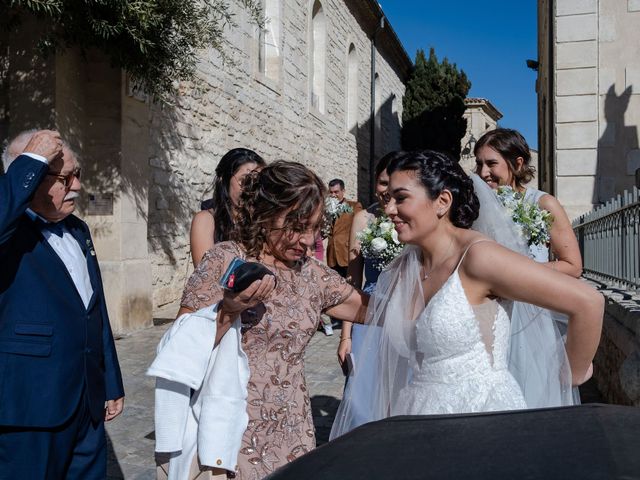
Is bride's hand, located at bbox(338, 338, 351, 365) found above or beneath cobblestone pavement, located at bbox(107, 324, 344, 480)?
above

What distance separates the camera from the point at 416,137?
29391 millimetres

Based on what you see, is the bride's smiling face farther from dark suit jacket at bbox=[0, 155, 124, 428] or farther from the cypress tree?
the cypress tree

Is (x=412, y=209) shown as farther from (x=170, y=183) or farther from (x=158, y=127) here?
(x=170, y=183)

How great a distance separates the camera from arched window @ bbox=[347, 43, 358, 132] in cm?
2138

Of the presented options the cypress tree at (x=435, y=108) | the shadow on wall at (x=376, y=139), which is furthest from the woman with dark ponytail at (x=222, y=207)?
the cypress tree at (x=435, y=108)

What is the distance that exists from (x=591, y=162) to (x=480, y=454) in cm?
841

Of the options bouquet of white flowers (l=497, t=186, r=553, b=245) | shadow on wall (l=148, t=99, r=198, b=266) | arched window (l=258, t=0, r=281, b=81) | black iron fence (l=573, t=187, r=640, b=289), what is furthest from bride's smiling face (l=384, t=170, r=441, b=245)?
arched window (l=258, t=0, r=281, b=81)

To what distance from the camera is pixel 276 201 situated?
7.23 ft

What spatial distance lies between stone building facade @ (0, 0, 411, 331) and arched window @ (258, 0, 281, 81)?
0.02m

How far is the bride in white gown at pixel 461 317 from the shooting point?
7.06ft

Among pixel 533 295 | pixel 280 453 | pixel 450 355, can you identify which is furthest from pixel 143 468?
pixel 533 295

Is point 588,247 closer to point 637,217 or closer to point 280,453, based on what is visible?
point 637,217

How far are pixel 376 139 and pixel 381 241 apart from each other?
2213 centimetres

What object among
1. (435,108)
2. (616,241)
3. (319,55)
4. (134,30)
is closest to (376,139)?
(435,108)
